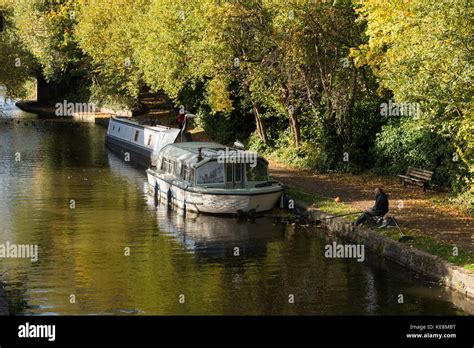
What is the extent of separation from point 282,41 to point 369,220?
38.8 feet

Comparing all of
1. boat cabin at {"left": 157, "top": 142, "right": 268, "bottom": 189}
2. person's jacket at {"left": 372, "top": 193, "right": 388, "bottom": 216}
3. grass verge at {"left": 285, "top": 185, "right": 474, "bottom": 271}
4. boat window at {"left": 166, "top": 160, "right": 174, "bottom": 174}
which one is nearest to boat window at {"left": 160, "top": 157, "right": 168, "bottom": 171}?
boat window at {"left": 166, "top": 160, "right": 174, "bottom": 174}

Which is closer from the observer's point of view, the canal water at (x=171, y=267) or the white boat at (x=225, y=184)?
the canal water at (x=171, y=267)

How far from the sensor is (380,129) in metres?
33.0

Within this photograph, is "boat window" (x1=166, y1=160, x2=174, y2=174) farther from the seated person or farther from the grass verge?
the seated person

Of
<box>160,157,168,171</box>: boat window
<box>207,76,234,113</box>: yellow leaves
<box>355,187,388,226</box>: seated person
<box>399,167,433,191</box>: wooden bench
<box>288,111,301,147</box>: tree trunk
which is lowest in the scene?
<box>355,187,388,226</box>: seated person

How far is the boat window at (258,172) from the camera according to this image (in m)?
27.8

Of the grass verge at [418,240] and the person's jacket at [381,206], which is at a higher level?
the person's jacket at [381,206]

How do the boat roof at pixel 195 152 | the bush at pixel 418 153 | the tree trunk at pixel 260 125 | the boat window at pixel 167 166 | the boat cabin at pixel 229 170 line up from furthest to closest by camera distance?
1. the tree trunk at pixel 260 125
2. the boat window at pixel 167 166
3. the boat roof at pixel 195 152
4. the boat cabin at pixel 229 170
5. the bush at pixel 418 153

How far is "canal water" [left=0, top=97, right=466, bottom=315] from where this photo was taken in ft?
56.8

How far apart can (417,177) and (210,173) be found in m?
7.38

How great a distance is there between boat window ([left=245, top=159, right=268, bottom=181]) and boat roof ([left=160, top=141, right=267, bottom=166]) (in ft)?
2.53

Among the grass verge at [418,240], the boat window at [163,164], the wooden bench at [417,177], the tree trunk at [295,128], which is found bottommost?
the grass verge at [418,240]

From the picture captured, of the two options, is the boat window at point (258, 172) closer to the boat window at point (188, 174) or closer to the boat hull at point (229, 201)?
the boat hull at point (229, 201)

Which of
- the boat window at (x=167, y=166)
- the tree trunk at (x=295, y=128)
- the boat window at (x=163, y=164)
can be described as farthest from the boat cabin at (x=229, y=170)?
the tree trunk at (x=295, y=128)
